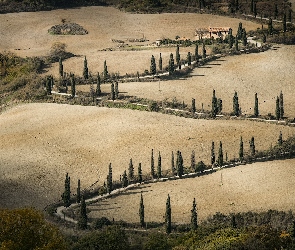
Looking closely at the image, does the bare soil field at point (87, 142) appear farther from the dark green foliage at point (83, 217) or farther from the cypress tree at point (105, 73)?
the cypress tree at point (105, 73)

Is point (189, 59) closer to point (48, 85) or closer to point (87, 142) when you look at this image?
point (48, 85)

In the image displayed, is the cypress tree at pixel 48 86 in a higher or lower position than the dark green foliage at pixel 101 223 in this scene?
higher

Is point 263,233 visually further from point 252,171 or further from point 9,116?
point 9,116

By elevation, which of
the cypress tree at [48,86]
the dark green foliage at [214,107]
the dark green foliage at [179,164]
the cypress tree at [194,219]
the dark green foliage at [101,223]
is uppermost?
the cypress tree at [48,86]

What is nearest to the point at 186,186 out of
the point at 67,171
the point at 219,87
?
the point at 67,171

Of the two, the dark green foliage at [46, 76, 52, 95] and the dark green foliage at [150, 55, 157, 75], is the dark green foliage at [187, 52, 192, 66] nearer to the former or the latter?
the dark green foliage at [150, 55, 157, 75]

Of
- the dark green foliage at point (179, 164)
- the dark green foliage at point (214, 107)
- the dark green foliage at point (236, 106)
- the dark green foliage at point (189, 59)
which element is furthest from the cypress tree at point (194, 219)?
the dark green foliage at point (189, 59)

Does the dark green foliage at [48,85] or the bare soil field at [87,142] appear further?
the dark green foliage at [48,85]
